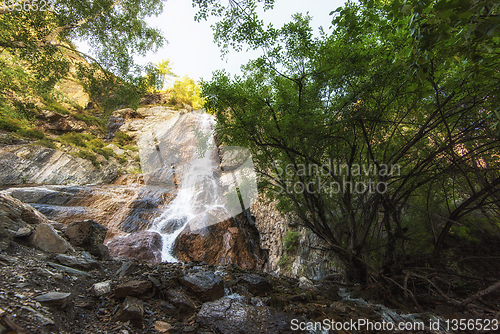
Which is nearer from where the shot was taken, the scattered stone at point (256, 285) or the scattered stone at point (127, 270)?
the scattered stone at point (127, 270)

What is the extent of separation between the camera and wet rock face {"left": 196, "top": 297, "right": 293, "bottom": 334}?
8.71 feet

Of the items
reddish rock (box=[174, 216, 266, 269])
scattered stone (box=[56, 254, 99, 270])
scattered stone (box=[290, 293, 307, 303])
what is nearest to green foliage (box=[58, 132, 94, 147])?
reddish rock (box=[174, 216, 266, 269])

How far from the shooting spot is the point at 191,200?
14.6 metres

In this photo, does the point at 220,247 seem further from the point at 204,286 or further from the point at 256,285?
the point at 204,286

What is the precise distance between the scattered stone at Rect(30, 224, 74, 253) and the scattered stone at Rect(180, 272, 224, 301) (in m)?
2.50

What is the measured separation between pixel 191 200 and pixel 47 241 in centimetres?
1078

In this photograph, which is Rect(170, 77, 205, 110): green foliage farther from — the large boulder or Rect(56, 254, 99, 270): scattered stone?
Rect(56, 254, 99, 270): scattered stone

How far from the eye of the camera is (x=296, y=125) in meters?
3.92

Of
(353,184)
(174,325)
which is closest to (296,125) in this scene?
(353,184)

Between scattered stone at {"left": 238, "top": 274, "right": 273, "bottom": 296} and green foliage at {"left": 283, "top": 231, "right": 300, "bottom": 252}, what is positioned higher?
green foliage at {"left": 283, "top": 231, "right": 300, "bottom": 252}

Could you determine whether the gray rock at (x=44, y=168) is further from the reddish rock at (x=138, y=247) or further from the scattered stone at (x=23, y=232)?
the scattered stone at (x=23, y=232)

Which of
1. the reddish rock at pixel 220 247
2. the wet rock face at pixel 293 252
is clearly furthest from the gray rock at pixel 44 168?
the wet rock face at pixel 293 252

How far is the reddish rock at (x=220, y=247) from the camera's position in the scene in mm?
9802

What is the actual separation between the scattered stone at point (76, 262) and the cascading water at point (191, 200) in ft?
12.9
